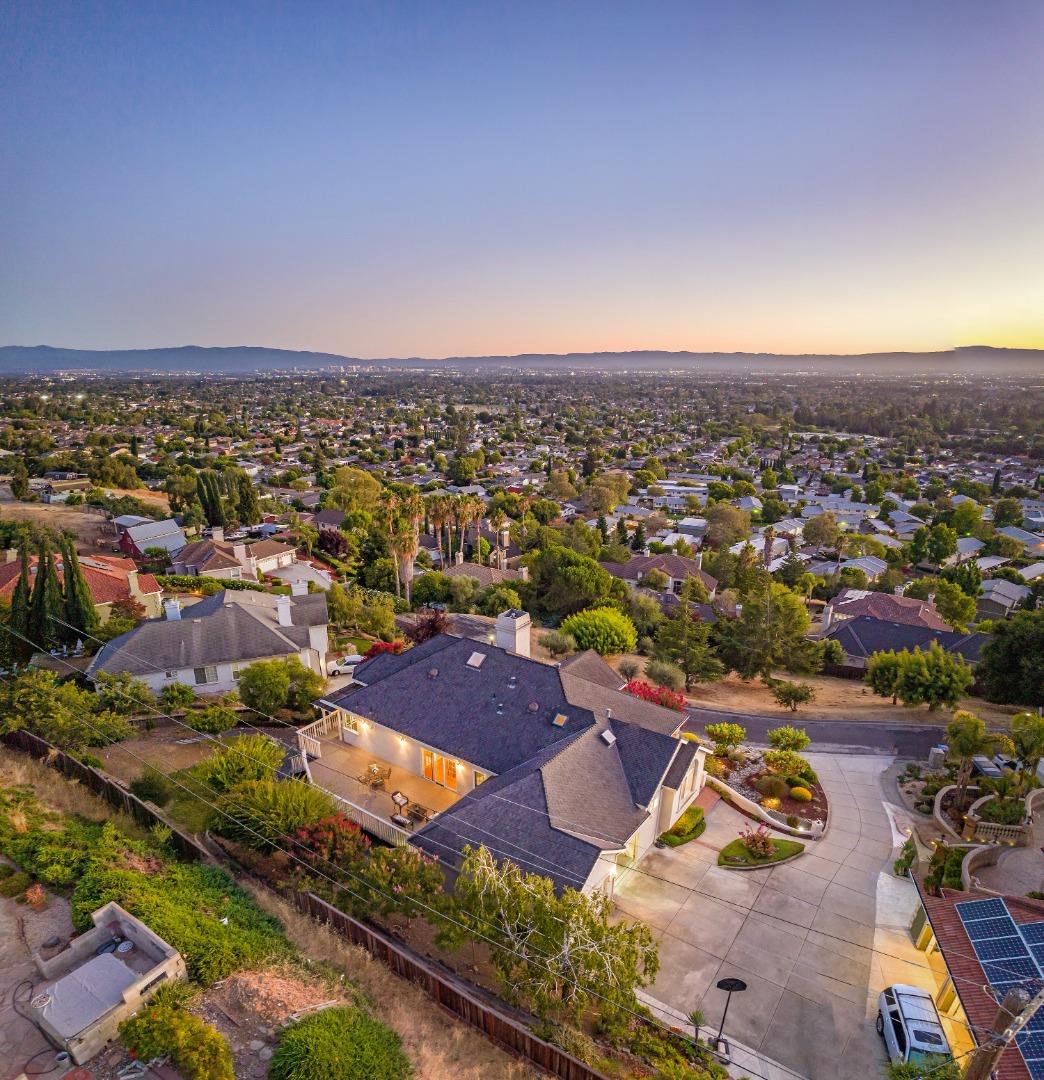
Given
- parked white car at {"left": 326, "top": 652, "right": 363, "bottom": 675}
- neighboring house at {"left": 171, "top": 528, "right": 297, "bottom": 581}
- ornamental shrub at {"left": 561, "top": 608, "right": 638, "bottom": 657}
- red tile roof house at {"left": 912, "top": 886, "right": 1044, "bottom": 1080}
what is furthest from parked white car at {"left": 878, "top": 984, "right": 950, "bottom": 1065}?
neighboring house at {"left": 171, "top": 528, "right": 297, "bottom": 581}

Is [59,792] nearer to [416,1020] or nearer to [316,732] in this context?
[316,732]

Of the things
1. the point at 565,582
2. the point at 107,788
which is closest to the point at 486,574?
the point at 565,582

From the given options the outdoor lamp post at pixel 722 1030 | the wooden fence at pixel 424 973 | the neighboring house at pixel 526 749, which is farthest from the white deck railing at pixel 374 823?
the outdoor lamp post at pixel 722 1030

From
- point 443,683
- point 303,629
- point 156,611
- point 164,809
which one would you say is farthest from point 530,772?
point 156,611

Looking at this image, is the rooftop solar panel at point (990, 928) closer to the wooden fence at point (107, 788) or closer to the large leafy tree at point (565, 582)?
the wooden fence at point (107, 788)

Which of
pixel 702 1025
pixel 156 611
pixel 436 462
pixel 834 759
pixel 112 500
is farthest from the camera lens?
pixel 436 462

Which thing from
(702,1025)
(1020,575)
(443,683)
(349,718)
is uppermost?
(443,683)

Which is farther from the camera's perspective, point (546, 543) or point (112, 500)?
point (112, 500)

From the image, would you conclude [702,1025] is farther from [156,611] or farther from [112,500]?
[112,500]

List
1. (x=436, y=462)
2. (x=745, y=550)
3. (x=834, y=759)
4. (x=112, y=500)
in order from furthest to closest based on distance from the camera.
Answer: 1. (x=436, y=462)
2. (x=112, y=500)
3. (x=745, y=550)
4. (x=834, y=759)

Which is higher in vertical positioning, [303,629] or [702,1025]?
[303,629]
